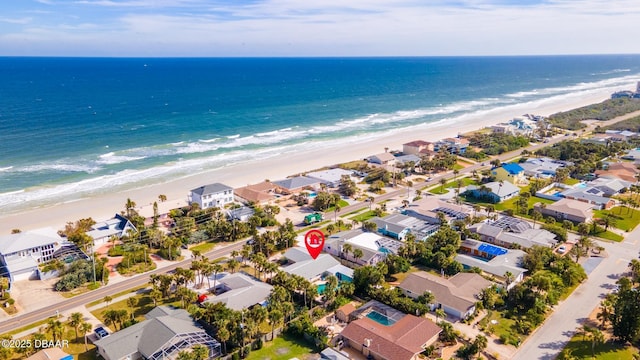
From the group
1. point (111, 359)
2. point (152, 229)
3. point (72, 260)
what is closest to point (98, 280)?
point (72, 260)

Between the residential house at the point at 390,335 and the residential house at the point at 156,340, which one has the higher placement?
the residential house at the point at 156,340

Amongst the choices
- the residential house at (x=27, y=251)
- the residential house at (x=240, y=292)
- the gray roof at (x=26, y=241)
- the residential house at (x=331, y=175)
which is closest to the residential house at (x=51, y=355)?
the residential house at (x=240, y=292)

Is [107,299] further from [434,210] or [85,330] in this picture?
[434,210]

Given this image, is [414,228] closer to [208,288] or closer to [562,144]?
[208,288]

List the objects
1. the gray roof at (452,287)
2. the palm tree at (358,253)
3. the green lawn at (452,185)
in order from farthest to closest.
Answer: the green lawn at (452,185), the palm tree at (358,253), the gray roof at (452,287)

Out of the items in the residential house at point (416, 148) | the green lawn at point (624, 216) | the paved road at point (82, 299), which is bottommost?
the green lawn at point (624, 216)

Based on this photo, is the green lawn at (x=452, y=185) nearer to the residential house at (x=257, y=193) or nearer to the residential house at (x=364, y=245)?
the residential house at (x=364, y=245)

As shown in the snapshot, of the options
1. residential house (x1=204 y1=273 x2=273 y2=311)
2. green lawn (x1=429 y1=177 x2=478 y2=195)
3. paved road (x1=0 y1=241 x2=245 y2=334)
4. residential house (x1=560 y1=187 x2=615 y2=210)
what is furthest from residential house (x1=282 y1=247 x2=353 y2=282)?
residential house (x1=560 y1=187 x2=615 y2=210)
